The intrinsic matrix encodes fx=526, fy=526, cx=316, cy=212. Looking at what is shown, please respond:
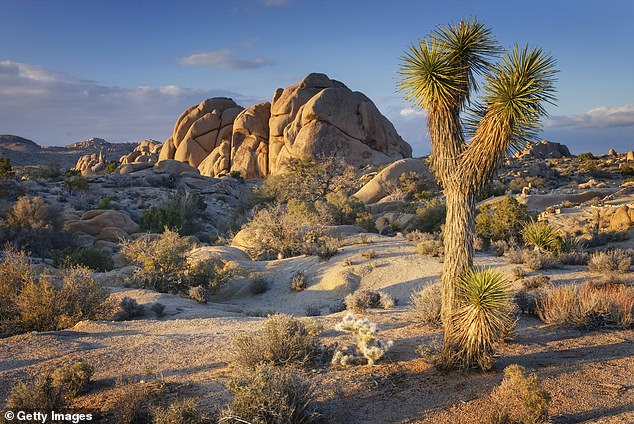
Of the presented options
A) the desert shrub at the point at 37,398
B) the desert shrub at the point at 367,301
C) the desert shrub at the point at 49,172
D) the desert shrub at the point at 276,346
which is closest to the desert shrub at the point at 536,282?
the desert shrub at the point at 367,301

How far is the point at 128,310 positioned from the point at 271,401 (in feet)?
23.6

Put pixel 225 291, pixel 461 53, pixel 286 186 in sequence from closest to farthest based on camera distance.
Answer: pixel 461 53, pixel 225 291, pixel 286 186

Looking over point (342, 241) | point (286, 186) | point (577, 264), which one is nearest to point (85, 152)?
point (286, 186)

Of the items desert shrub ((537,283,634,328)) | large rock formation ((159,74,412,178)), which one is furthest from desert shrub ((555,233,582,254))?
large rock formation ((159,74,412,178))

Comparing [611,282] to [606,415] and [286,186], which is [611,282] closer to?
[606,415]

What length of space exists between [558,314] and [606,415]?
3.85 m

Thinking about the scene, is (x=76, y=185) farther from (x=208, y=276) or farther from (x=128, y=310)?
(x=128, y=310)

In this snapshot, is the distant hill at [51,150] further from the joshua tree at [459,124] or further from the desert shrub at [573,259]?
the joshua tree at [459,124]

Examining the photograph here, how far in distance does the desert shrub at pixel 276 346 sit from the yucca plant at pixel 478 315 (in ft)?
6.85

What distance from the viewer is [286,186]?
3331cm

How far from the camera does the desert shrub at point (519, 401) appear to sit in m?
5.32

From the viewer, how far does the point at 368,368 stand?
7.20 meters

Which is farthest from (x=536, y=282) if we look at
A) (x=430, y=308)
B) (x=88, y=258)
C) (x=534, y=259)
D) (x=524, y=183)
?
(x=524, y=183)

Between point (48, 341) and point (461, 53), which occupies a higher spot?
point (461, 53)
